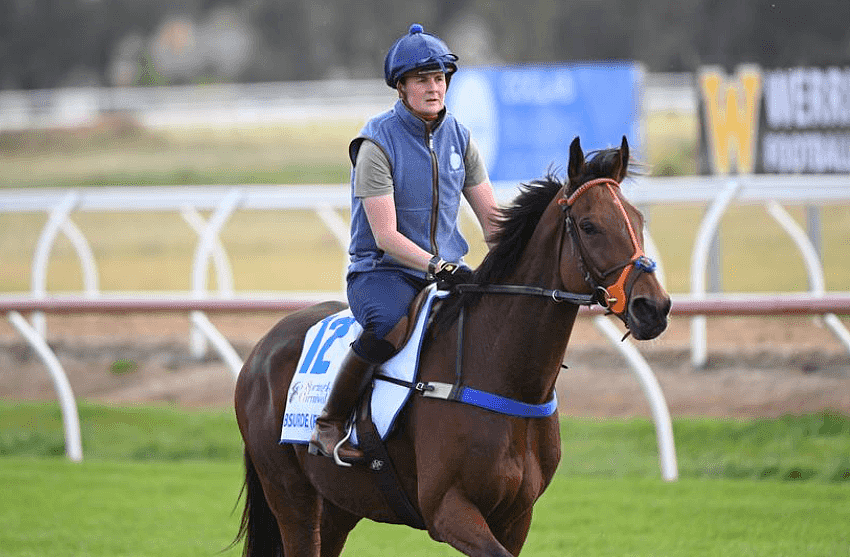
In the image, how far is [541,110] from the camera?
12.5m

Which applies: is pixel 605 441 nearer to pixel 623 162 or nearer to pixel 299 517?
pixel 299 517

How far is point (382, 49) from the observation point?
6016cm

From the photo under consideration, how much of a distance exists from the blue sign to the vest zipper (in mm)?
Answer: 7459

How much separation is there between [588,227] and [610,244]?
95 mm


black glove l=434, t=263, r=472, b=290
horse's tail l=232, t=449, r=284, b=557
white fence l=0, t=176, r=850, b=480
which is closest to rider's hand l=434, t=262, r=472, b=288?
black glove l=434, t=263, r=472, b=290

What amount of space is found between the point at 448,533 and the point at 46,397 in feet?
25.2

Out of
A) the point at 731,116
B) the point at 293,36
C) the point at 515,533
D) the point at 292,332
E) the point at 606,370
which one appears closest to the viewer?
the point at 515,533

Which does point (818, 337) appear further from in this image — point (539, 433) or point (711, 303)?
point (539, 433)

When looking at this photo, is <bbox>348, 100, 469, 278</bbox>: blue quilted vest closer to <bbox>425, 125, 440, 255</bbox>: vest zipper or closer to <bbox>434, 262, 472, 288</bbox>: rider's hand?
<bbox>425, 125, 440, 255</bbox>: vest zipper

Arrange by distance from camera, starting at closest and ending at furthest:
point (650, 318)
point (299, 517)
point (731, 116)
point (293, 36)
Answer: point (650, 318)
point (299, 517)
point (731, 116)
point (293, 36)

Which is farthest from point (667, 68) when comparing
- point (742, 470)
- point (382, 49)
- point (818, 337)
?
point (742, 470)

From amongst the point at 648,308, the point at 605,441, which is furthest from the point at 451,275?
the point at 605,441

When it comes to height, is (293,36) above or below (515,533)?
below

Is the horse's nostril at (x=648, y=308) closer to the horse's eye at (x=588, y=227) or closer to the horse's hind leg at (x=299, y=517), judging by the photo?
the horse's eye at (x=588, y=227)
